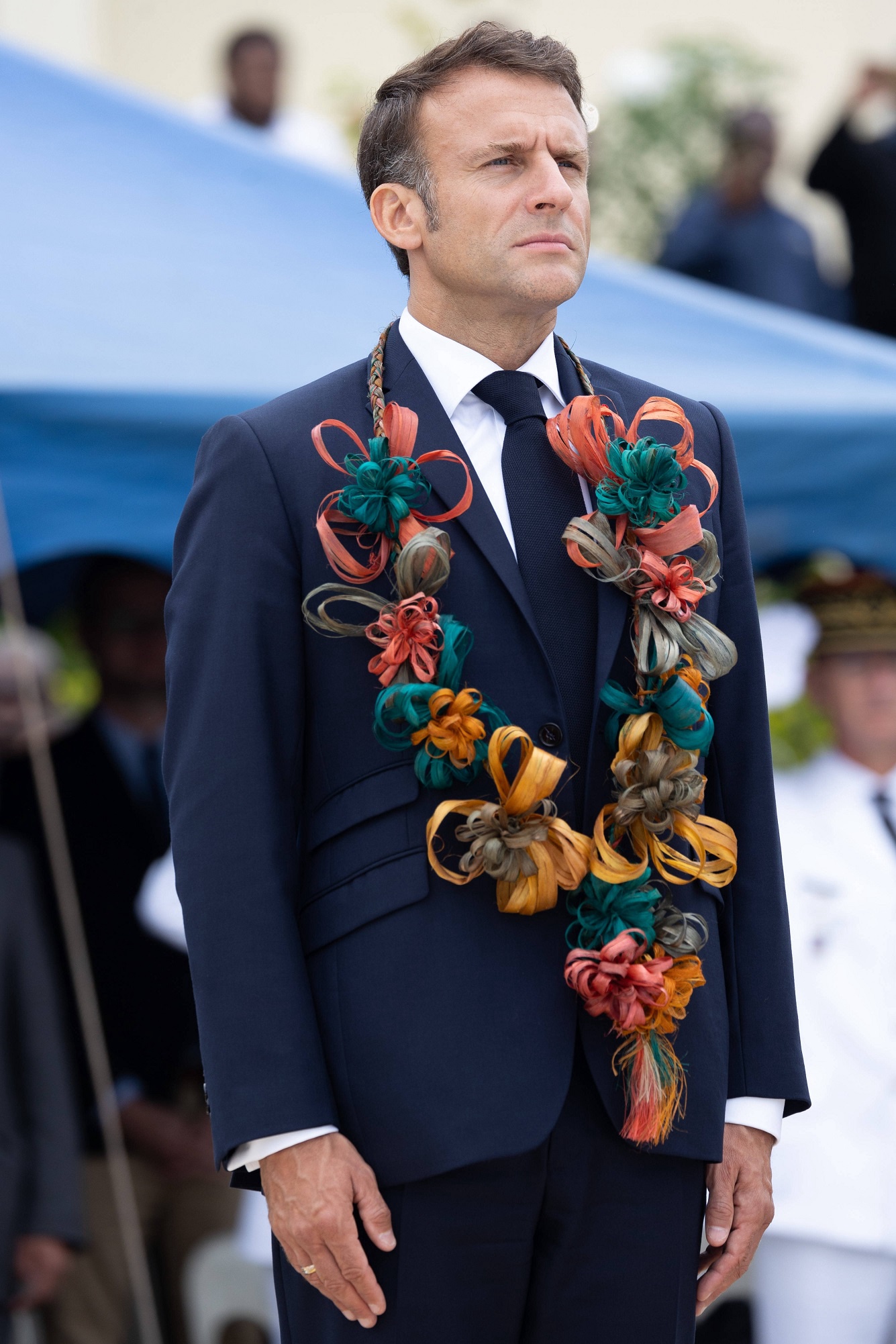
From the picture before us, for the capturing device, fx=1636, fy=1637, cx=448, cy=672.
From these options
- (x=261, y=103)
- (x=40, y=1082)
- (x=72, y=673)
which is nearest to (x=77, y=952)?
(x=40, y=1082)

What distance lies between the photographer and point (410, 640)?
1479mm

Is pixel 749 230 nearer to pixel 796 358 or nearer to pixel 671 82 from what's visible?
pixel 796 358

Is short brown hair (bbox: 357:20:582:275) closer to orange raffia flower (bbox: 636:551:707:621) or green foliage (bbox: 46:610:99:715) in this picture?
orange raffia flower (bbox: 636:551:707:621)

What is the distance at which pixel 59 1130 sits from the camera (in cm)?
311

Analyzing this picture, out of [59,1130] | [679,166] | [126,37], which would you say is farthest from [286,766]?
[126,37]

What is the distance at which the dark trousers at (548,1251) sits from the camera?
1473mm

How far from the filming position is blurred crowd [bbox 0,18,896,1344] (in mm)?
3035

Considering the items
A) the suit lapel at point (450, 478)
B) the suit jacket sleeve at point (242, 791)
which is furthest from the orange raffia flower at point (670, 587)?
the suit jacket sleeve at point (242, 791)

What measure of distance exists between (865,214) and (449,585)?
13.4 ft

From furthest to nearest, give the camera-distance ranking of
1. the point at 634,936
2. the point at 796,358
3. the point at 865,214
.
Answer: the point at 865,214 < the point at 796,358 < the point at 634,936

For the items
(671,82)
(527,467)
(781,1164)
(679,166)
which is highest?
(671,82)

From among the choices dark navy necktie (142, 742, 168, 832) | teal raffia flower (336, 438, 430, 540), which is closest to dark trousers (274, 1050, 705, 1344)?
teal raffia flower (336, 438, 430, 540)

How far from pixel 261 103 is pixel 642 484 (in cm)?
467

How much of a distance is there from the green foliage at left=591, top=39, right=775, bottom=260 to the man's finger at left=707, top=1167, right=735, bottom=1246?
6587 mm
